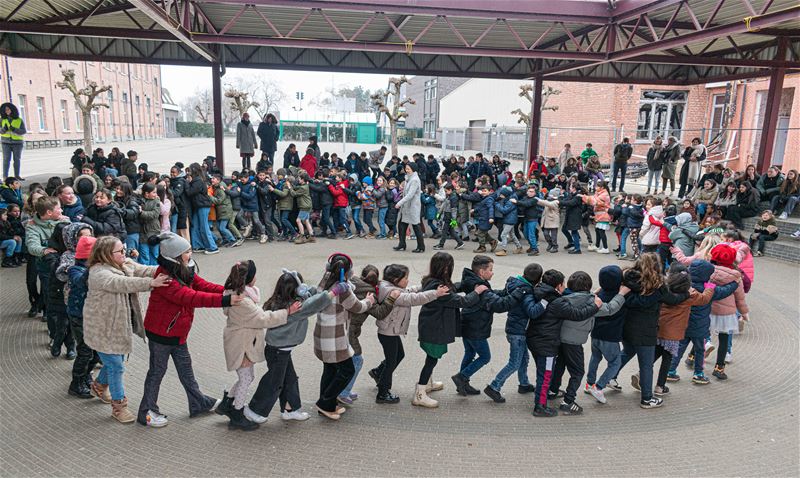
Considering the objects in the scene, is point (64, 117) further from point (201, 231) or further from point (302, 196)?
point (302, 196)

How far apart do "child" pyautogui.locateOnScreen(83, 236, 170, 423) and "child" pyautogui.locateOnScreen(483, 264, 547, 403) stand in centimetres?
293

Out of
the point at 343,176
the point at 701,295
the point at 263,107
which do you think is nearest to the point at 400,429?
the point at 701,295

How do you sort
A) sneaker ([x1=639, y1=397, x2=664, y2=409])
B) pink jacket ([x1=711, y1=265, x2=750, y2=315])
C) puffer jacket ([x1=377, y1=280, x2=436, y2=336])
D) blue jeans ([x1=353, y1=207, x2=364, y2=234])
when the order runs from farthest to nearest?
blue jeans ([x1=353, y1=207, x2=364, y2=234])
pink jacket ([x1=711, y1=265, x2=750, y2=315])
sneaker ([x1=639, y1=397, x2=664, y2=409])
puffer jacket ([x1=377, y1=280, x2=436, y2=336])

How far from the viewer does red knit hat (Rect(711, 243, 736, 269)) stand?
18.3 ft

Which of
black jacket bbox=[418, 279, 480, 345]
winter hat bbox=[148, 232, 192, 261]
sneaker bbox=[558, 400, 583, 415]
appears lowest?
sneaker bbox=[558, 400, 583, 415]

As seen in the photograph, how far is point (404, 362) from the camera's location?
19.6ft

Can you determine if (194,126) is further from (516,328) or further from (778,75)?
(516,328)

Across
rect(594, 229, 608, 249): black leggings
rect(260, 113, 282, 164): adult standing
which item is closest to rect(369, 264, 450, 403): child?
rect(594, 229, 608, 249): black leggings

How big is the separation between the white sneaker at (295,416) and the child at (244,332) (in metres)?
0.21

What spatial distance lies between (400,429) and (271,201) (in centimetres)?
868

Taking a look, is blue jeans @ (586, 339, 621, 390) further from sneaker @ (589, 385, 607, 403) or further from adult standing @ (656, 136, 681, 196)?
adult standing @ (656, 136, 681, 196)

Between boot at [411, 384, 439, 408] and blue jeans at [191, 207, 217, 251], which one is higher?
blue jeans at [191, 207, 217, 251]

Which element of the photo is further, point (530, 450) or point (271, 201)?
point (271, 201)

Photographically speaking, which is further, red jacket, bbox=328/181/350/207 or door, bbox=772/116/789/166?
door, bbox=772/116/789/166
